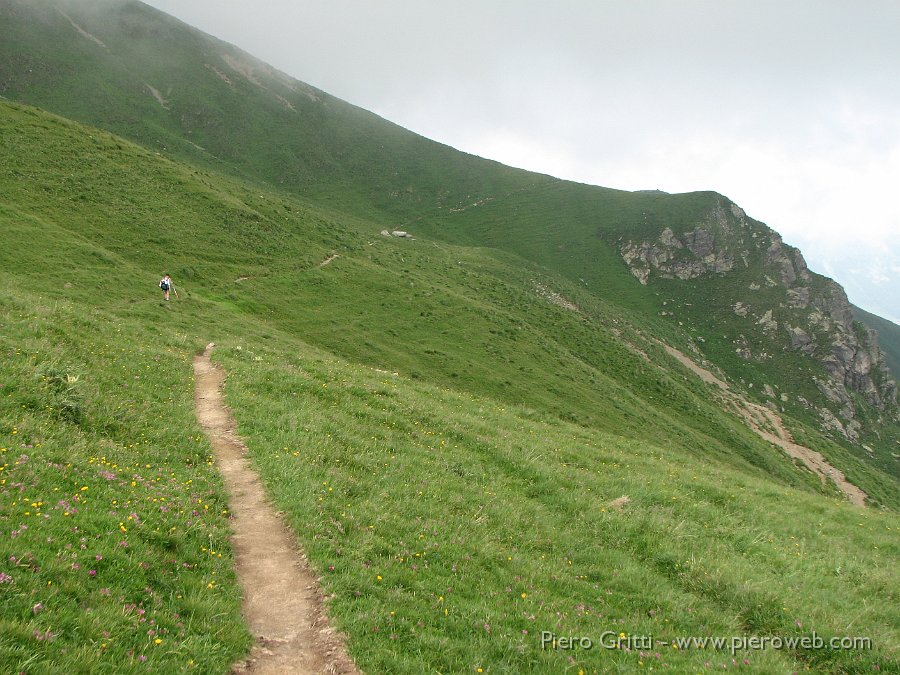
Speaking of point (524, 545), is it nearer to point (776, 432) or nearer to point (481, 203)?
point (776, 432)

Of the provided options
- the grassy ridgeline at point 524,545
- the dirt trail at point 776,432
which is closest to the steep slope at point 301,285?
the dirt trail at point 776,432

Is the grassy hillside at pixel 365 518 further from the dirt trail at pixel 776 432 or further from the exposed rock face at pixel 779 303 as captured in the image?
the exposed rock face at pixel 779 303

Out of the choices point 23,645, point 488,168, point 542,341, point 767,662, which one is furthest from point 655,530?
point 488,168

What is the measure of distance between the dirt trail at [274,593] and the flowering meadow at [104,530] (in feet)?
0.94

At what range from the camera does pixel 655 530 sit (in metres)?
12.3

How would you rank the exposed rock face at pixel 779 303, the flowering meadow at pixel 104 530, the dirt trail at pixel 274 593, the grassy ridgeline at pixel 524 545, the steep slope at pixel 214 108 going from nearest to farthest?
the flowering meadow at pixel 104 530 → the dirt trail at pixel 274 593 → the grassy ridgeline at pixel 524 545 → the exposed rock face at pixel 779 303 → the steep slope at pixel 214 108

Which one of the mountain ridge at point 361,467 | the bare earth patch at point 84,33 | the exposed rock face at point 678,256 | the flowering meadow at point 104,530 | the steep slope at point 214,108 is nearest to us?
the flowering meadow at point 104,530

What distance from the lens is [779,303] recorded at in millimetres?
99312

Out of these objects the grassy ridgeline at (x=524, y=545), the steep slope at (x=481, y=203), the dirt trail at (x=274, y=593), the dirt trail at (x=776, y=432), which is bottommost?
the dirt trail at (x=274, y=593)

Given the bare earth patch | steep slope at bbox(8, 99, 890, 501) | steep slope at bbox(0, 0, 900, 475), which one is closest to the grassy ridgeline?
steep slope at bbox(8, 99, 890, 501)

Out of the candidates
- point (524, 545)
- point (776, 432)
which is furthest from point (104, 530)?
point (776, 432)

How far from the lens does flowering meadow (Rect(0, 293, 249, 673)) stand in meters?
5.25

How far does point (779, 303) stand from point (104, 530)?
4699 inches

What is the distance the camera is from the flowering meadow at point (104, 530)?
5250mm
